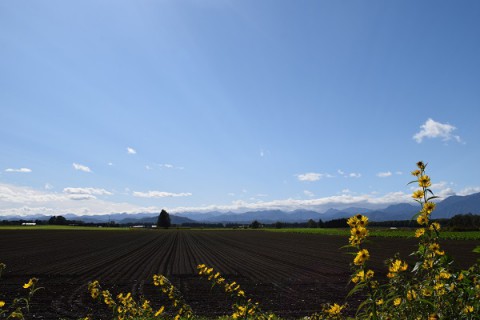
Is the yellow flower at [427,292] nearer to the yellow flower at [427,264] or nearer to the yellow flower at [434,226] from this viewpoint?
the yellow flower at [427,264]

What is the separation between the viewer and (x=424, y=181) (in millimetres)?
2639

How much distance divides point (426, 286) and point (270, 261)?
27.7 meters

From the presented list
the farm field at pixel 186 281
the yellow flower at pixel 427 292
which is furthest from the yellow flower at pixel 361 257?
the farm field at pixel 186 281

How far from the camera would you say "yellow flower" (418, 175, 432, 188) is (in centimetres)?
263

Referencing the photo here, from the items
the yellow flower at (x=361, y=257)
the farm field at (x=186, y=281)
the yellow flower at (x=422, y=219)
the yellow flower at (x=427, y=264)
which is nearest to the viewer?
the yellow flower at (x=361, y=257)

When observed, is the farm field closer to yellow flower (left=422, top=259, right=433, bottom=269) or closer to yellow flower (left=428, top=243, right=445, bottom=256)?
yellow flower (left=422, top=259, right=433, bottom=269)

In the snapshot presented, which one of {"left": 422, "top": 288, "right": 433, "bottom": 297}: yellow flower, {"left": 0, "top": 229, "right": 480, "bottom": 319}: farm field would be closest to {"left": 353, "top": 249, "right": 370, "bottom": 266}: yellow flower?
{"left": 422, "top": 288, "right": 433, "bottom": 297}: yellow flower

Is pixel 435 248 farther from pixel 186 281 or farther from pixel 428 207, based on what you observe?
pixel 186 281

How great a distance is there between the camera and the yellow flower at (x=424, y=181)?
2631 mm

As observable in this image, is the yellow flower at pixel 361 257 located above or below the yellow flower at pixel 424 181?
below

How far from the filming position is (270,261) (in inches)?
1157

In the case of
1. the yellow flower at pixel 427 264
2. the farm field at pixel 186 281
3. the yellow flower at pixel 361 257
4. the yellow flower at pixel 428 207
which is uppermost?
the yellow flower at pixel 428 207

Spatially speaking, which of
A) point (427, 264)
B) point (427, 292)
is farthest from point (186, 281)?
point (427, 292)

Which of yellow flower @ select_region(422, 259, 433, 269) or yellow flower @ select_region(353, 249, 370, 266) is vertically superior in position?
yellow flower @ select_region(353, 249, 370, 266)
